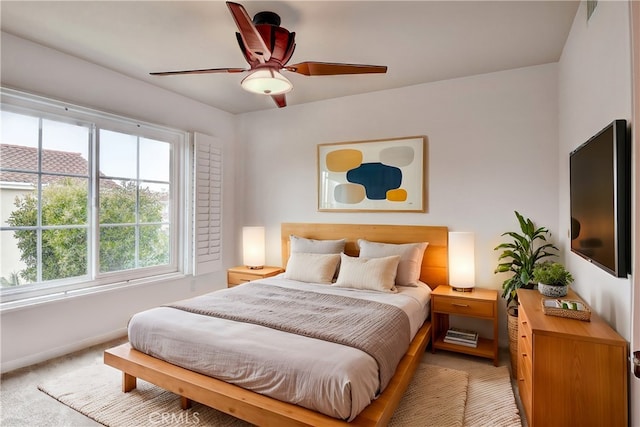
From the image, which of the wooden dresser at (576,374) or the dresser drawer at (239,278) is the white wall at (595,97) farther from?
the dresser drawer at (239,278)

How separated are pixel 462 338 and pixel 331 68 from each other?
250 cm

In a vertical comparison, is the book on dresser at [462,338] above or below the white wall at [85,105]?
below

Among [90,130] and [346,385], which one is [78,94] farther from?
[346,385]

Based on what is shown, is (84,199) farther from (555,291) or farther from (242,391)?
(555,291)

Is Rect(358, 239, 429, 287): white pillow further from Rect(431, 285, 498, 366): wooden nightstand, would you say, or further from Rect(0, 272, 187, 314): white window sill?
Rect(0, 272, 187, 314): white window sill

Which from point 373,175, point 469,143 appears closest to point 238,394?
point 373,175

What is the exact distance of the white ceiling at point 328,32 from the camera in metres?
2.17

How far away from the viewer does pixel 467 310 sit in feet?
9.32

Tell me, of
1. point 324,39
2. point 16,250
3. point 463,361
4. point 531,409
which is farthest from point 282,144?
point 531,409

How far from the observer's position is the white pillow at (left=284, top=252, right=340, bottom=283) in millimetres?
3311

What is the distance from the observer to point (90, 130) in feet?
10.3

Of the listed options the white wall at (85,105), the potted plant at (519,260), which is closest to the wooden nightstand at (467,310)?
the potted plant at (519,260)

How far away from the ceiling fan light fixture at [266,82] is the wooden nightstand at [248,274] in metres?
2.24

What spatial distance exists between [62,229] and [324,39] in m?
2.77
